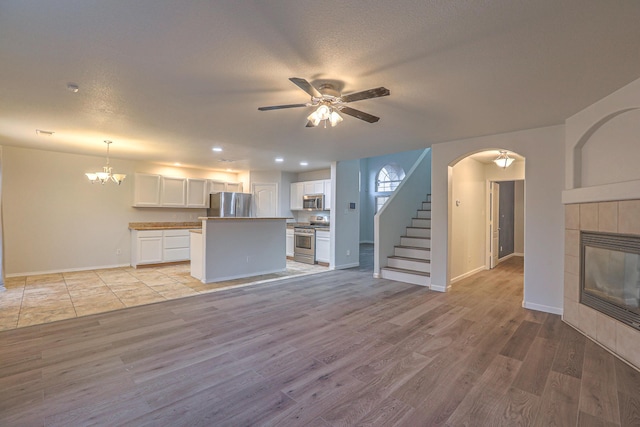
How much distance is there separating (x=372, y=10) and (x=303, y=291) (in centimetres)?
400

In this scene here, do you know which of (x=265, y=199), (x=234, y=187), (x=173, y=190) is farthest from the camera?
(x=234, y=187)

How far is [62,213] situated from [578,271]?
885cm

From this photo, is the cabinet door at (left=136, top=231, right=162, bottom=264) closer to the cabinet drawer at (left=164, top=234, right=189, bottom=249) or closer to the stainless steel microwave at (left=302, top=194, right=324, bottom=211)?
the cabinet drawer at (left=164, top=234, right=189, bottom=249)

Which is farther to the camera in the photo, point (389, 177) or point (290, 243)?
point (389, 177)

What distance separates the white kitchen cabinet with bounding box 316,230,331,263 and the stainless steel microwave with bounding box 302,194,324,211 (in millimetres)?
765

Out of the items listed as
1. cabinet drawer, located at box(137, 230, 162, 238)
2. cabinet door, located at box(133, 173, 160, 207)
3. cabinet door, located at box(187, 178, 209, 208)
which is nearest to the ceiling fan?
cabinet drawer, located at box(137, 230, 162, 238)

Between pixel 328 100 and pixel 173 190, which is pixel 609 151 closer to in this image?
pixel 328 100

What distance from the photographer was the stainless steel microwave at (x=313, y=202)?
7.76m

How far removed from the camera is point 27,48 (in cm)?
215

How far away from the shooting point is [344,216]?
23.2 feet

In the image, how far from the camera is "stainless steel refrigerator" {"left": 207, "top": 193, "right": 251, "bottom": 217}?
789 cm

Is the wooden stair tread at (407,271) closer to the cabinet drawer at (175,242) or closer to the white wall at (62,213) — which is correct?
the cabinet drawer at (175,242)

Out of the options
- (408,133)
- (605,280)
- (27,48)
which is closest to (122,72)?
(27,48)

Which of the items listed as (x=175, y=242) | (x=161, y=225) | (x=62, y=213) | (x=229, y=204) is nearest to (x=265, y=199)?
(x=229, y=204)
